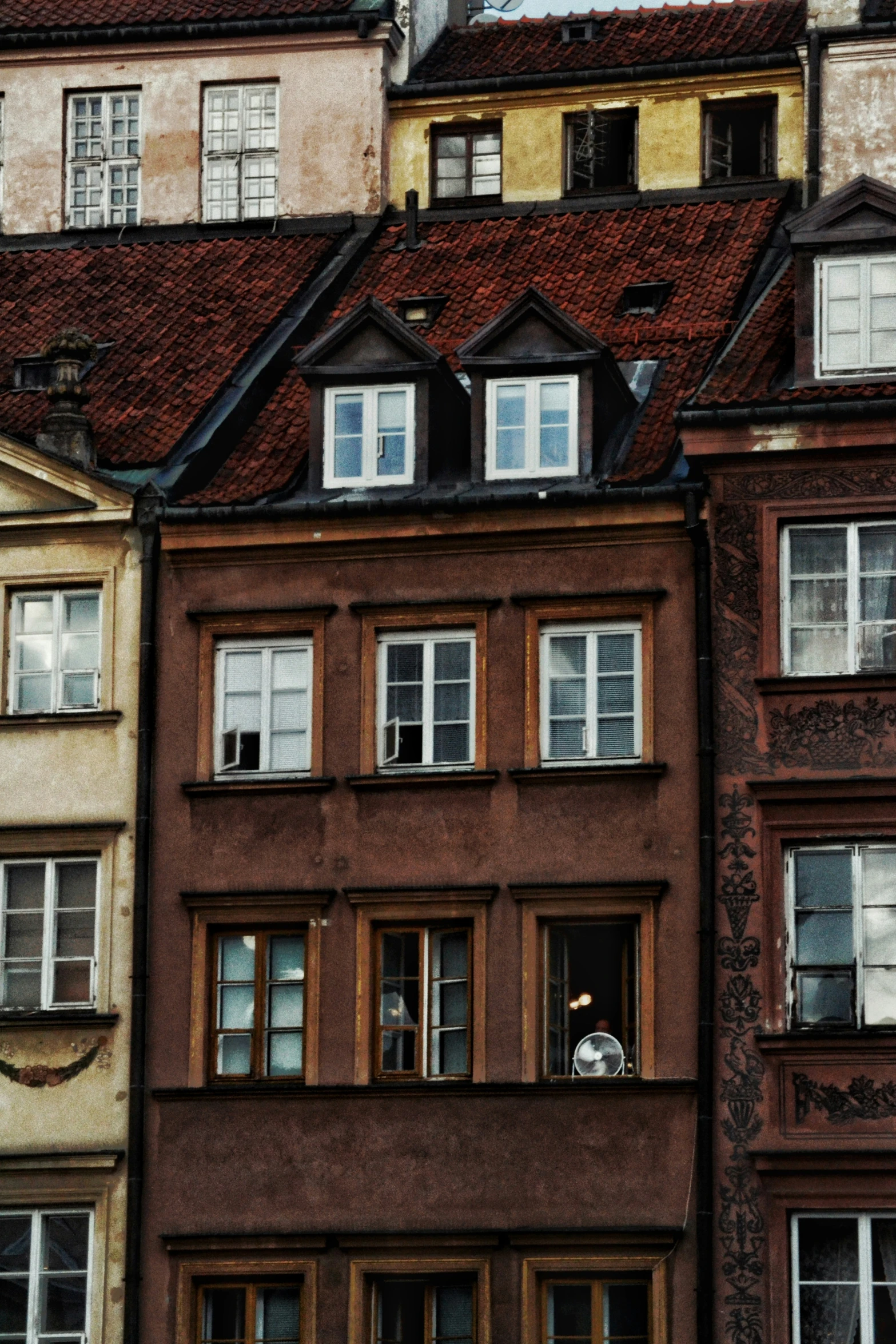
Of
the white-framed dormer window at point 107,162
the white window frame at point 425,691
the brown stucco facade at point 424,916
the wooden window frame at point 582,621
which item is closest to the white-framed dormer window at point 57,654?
the brown stucco facade at point 424,916

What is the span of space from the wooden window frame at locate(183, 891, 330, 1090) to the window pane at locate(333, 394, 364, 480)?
5.20 m

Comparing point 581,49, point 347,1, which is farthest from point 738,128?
point 347,1

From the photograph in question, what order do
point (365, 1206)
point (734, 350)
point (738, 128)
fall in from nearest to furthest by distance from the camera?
1. point (365, 1206)
2. point (734, 350)
3. point (738, 128)

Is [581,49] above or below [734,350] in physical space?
above

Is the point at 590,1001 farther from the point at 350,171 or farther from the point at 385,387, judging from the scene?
the point at 350,171

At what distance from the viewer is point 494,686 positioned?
36531 millimetres

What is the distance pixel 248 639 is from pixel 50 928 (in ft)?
13.0

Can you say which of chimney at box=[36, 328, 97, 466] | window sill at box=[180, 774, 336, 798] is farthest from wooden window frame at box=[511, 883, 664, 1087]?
chimney at box=[36, 328, 97, 466]

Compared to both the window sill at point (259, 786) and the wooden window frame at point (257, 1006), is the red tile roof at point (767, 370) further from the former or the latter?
the wooden window frame at point (257, 1006)

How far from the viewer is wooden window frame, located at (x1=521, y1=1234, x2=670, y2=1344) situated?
3412 centimetres

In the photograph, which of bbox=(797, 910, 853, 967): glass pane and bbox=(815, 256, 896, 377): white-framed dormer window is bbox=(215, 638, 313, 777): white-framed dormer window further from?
bbox=(815, 256, 896, 377): white-framed dormer window

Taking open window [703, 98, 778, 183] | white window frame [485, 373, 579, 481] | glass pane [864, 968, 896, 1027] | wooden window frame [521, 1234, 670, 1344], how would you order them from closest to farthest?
wooden window frame [521, 1234, 670, 1344] → glass pane [864, 968, 896, 1027] → white window frame [485, 373, 579, 481] → open window [703, 98, 778, 183]

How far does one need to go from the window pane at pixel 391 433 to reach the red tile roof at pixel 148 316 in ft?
8.25

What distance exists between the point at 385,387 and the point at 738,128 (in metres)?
7.81
